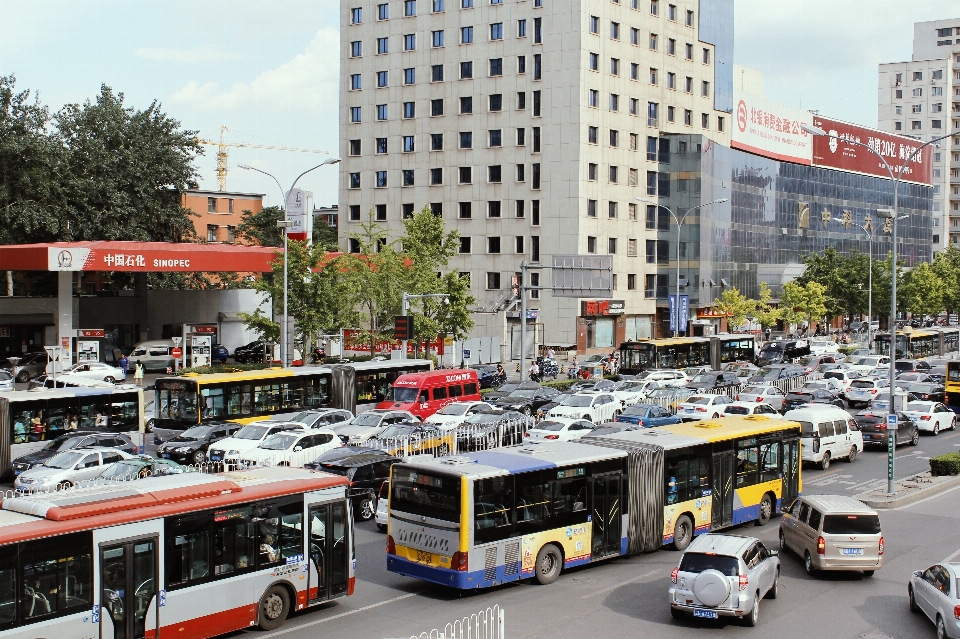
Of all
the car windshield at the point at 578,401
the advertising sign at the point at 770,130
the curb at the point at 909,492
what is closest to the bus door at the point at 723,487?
the curb at the point at 909,492

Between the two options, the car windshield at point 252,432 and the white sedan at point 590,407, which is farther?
the white sedan at point 590,407

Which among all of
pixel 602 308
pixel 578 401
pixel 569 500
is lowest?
pixel 578 401

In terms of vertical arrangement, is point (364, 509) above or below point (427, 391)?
below

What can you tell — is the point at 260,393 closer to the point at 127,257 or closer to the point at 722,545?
the point at 127,257

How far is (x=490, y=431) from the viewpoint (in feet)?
106

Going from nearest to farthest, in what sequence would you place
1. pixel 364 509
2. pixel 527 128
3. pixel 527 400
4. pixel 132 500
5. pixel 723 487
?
pixel 132 500
pixel 723 487
pixel 364 509
pixel 527 400
pixel 527 128

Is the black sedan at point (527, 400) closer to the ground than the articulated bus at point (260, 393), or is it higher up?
closer to the ground

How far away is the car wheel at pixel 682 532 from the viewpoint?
21422 mm

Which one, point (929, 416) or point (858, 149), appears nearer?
point (929, 416)

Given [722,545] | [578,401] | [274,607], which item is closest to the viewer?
[274,607]

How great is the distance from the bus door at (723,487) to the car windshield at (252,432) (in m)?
14.2

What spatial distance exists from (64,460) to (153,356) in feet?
114

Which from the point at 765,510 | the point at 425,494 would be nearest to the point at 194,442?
the point at 425,494

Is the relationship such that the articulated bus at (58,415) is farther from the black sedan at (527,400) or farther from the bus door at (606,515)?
the bus door at (606,515)
